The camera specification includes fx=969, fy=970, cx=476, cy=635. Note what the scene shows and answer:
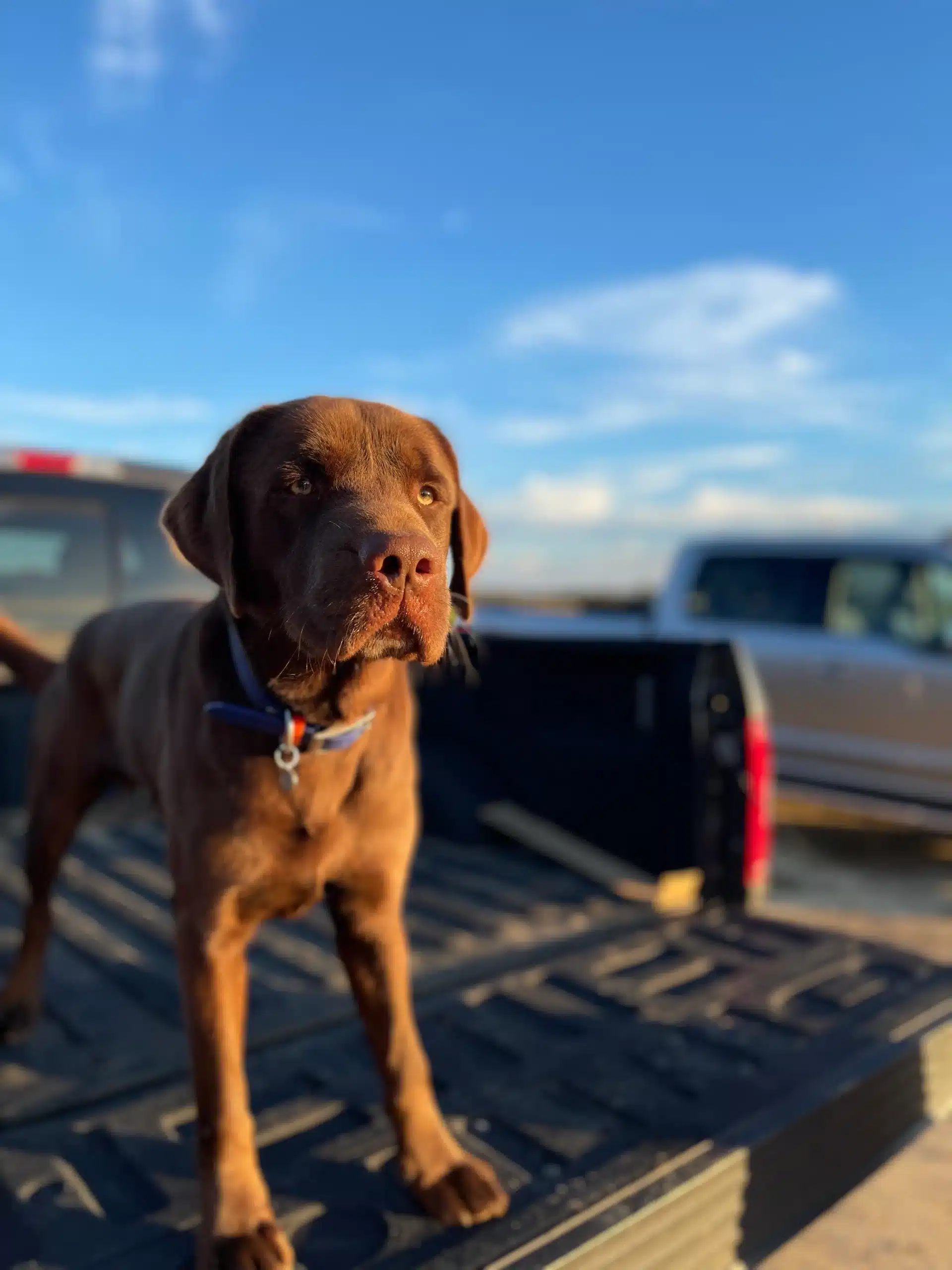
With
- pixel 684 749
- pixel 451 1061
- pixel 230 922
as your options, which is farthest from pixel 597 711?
pixel 230 922

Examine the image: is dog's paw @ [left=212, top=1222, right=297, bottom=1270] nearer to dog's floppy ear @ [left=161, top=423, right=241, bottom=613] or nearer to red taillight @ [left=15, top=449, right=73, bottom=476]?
dog's floppy ear @ [left=161, top=423, right=241, bottom=613]

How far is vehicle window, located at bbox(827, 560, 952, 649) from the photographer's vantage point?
669cm

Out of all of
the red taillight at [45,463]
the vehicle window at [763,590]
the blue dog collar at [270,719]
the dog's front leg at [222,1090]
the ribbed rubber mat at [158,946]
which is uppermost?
the red taillight at [45,463]

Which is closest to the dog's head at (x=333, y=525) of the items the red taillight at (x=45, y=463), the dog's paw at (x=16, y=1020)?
the dog's paw at (x=16, y=1020)

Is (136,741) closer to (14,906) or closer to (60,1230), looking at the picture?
(60,1230)

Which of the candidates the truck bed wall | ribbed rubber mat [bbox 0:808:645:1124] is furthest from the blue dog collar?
the truck bed wall

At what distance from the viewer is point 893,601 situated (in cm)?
698

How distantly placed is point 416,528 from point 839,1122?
6.13ft

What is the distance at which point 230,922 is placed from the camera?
→ 2129mm

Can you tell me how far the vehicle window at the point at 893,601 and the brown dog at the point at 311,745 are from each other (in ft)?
17.6

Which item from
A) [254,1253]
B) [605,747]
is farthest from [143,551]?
[254,1253]

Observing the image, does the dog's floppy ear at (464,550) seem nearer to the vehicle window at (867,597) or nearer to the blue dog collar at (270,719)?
the blue dog collar at (270,719)

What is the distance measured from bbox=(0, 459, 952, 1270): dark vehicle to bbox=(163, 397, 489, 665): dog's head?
1.22m

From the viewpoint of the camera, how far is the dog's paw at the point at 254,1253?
1.88m
